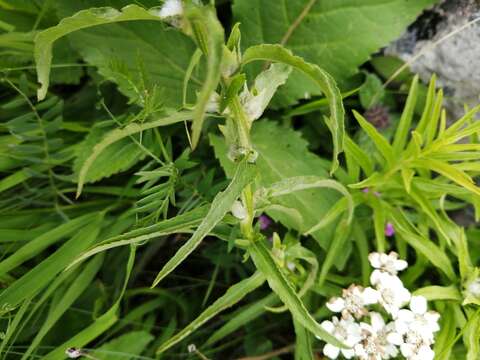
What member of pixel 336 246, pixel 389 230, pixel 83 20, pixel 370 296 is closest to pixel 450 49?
pixel 389 230

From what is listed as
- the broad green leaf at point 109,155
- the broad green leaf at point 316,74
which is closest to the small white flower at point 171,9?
the broad green leaf at point 316,74

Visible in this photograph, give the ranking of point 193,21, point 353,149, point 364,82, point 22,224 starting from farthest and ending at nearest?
point 364,82 < point 22,224 < point 353,149 < point 193,21

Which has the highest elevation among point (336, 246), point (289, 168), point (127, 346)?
point (289, 168)

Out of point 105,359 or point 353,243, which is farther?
point 353,243

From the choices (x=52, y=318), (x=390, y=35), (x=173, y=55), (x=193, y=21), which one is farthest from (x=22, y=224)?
(x=390, y=35)

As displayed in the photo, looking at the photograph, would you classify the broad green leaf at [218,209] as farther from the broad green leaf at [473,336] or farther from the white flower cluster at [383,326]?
the broad green leaf at [473,336]

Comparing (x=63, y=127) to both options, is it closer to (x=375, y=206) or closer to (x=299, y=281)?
(x=299, y=281)

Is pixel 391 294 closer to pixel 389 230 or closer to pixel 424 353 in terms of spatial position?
pixel 424 353
